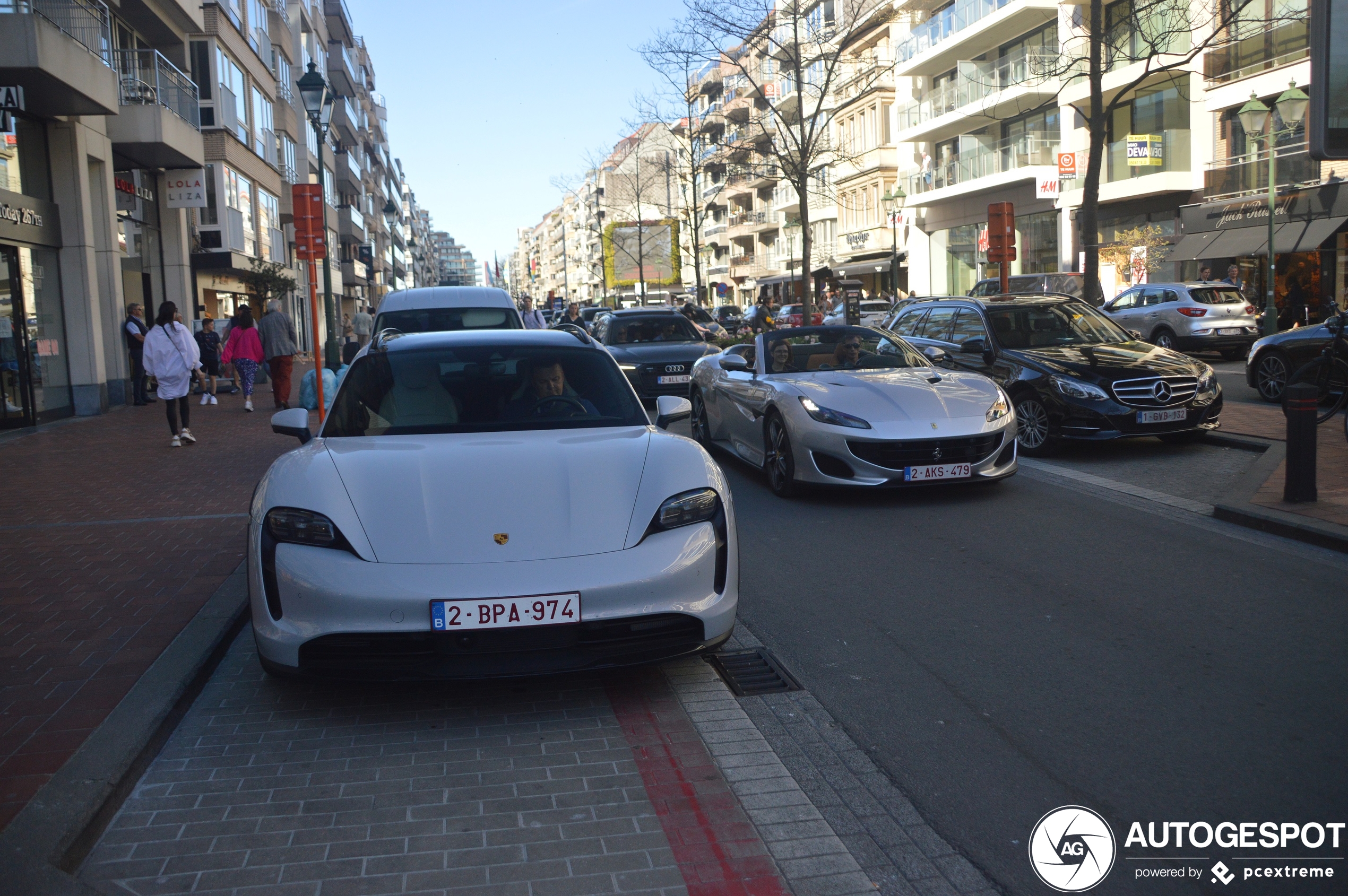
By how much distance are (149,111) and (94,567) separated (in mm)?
16274

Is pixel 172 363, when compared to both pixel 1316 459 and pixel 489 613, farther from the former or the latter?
pixel 1316 459

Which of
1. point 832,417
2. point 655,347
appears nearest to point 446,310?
point 655,347

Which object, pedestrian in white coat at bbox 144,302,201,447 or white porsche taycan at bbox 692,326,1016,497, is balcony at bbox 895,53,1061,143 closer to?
white porsche taycan at bbox 692,326,1016,497

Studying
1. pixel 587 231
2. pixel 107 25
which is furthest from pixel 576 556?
pixel 587 231

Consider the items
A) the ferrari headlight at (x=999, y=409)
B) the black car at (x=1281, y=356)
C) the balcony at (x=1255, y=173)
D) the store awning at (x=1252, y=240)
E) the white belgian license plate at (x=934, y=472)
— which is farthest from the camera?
the balcony at (x=1255, y=173)

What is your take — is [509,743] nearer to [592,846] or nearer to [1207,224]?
[592,846]

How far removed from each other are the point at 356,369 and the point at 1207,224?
1233 inches

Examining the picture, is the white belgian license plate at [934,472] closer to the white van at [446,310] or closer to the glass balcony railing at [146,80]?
the white van at [446,310]

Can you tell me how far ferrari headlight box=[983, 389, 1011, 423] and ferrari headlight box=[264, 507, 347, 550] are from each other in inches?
222

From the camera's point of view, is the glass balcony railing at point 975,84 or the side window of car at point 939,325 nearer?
the side window of car at point 939,325

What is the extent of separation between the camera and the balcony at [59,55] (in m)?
13.8

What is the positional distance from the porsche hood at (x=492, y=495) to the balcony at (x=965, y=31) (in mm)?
36855

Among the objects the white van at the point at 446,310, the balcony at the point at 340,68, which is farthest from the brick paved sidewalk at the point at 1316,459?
the balcony at the point at 340,68

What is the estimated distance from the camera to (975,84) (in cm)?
4103
